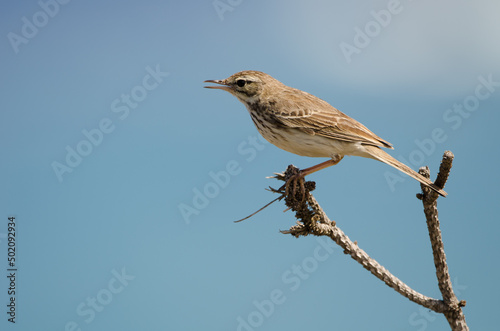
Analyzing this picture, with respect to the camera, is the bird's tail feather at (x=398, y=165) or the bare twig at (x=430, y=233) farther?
the bird's tail feather at (x=398, y=165)

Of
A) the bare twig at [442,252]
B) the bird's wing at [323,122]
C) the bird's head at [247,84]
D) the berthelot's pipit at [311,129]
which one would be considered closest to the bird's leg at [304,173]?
the berthelot's pipit at [311,129]


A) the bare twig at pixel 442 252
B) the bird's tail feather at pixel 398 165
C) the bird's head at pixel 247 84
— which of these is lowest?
the bare twig at pixel 442 252

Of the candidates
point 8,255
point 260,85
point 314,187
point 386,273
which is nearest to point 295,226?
point 314,187

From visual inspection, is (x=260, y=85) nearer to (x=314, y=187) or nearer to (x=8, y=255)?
(x=314, y=187)

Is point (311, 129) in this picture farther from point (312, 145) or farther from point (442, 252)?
point (442, 252)

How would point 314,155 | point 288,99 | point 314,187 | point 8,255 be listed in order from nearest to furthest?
point 314,187
point 314,155
point 288,99
point 8,255

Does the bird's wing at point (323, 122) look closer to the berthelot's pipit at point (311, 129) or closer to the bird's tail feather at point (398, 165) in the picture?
the berthelot's pipit at point (311, 129)

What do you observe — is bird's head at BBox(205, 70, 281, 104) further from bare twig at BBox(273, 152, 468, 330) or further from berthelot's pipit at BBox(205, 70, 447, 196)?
bare twig at BBox(273, 152, 468, 330)

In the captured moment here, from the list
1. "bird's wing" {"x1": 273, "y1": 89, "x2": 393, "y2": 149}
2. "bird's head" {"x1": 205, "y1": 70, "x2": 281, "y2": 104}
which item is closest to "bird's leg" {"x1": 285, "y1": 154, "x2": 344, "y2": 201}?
"bird's wing" {"x1": 273, "y1": 89, "x2": 393, "y2": 149}

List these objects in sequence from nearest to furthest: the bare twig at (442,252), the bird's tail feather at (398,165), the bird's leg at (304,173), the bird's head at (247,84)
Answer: the bare twig at (442,252) → the bird's tail feather at (398,165) → the bird's leg at (304,173) → the bird's head at (247,84)
